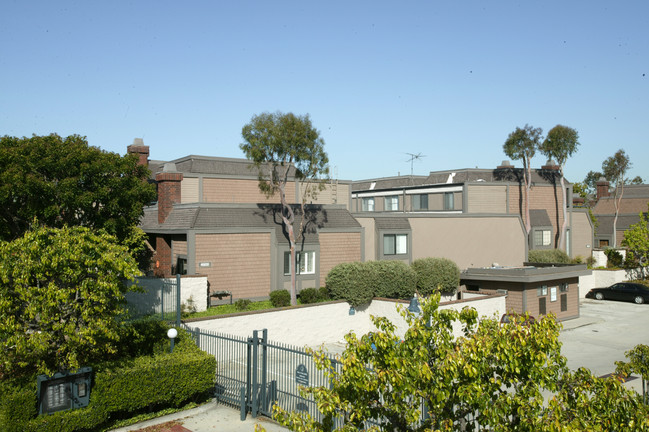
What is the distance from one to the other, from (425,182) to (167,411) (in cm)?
4100

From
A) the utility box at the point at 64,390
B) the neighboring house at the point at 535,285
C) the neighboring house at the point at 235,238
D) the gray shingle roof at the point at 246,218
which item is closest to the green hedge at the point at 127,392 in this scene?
the utility box at the point at 64,390

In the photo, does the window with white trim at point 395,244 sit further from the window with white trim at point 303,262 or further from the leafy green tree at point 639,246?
the leafy green tree at point 639,246

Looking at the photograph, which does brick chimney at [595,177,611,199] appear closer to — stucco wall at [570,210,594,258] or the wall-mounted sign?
stucco wall at [570,210,594,258]

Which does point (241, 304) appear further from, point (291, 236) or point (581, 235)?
point (581, 235)

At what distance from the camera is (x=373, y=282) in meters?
29.0

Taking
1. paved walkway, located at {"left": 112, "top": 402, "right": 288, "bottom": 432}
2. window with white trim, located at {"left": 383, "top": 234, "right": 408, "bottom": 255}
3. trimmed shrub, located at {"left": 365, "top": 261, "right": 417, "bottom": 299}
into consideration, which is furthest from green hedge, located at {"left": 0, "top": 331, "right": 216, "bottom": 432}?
window with white trim, located at {"left": 383, "top": 234, "right": 408, "bottom": 255}

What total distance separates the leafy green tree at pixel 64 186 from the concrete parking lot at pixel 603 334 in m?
20.5

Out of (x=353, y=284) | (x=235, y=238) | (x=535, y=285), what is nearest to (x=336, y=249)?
(x=353, y=284)

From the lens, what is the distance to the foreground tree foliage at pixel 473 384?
6766 mm

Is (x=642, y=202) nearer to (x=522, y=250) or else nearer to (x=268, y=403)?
(x=522, y=250)

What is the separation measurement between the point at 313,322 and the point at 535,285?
14.3 meters

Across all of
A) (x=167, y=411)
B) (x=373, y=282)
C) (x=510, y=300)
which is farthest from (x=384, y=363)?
(x=510, y=300)

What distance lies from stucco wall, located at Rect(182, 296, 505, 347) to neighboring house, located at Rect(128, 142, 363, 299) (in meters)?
4.11

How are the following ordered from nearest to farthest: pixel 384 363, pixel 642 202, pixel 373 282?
pixel 384 363
pixel 373 282
pixel 642 202
